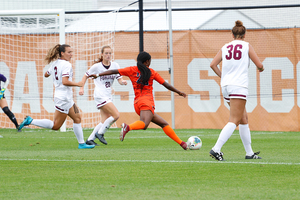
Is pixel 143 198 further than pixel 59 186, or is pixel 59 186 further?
pixel 59 186

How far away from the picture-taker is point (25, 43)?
15.8m

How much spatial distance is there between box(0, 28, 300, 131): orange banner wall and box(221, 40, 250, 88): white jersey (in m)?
8.59

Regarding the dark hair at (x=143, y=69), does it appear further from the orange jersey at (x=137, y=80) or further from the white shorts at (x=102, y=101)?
the white shorts at (x=102, y=101)

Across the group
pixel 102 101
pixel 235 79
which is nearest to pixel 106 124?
pixel 102 101

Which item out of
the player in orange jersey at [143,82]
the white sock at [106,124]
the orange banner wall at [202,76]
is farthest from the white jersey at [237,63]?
the orange banner wall at [202,76]

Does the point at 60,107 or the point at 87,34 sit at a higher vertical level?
the point at 87,34

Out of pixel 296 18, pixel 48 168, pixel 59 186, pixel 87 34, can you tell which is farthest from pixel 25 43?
pixel 59 186

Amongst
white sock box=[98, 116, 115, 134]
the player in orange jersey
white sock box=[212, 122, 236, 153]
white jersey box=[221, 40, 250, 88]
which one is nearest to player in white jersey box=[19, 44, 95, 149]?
white sock box=[98, 116, 115, 134]

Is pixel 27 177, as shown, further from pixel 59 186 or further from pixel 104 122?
pixel 104 122

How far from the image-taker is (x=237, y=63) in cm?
631

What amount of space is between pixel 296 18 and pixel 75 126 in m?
9.30

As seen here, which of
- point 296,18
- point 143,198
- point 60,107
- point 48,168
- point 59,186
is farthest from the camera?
point 296,18

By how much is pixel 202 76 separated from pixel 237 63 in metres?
8.86

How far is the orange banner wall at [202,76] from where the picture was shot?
14.6m
